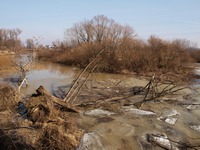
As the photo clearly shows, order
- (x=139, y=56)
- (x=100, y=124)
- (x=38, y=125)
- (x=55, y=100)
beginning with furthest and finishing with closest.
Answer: (x=139, y=56), (x=55, y=100), (x=100, y=124), (x=38, y=125)

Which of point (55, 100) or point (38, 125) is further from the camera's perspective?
point (55, 100)

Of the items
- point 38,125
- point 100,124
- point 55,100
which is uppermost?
point 55,100

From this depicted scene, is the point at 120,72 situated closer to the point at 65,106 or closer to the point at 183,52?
the point at 183,52

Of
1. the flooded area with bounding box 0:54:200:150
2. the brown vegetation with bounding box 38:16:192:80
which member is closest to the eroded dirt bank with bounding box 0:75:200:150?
the flooded area with bounding box 0:54:200:150

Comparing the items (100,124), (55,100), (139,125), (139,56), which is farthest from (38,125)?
(139,56)

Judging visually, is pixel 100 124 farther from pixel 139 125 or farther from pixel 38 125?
pixel 38 125

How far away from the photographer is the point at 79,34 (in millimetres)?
43656

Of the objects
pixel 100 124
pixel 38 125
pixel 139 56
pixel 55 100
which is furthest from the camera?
pixel 139 56

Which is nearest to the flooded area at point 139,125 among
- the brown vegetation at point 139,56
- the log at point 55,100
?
the log at point 55,100

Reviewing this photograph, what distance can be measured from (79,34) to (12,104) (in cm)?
3612

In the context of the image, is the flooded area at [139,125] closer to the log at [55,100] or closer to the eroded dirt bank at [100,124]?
the eroded dirt bank at [100,124]

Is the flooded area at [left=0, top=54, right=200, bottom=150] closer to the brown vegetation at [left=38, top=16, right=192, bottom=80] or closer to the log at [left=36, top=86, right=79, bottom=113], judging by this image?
the log at [left=36, top=86, right=79, bottom=113]

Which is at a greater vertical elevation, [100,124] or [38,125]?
[38,125]

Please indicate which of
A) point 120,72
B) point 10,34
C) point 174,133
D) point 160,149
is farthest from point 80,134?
point 10,34
